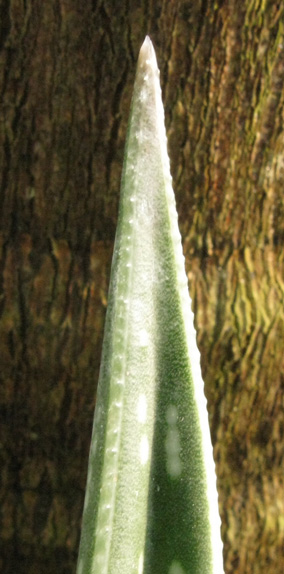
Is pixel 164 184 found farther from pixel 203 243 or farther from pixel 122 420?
pixel 203 243

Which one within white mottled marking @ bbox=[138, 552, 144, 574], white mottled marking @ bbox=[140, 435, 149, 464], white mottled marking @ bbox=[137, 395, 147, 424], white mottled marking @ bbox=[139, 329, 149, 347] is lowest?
white mottled marking @ bbox=[138, 552, 144, 574]

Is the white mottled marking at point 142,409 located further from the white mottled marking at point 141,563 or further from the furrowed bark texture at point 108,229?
the furrowed bark texture at point 108,229

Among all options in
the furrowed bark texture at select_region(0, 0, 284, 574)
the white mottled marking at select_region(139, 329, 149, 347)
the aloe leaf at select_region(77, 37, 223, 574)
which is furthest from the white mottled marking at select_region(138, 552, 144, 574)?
the furrowed bark texture at select_region(0, 0, 284, 574)

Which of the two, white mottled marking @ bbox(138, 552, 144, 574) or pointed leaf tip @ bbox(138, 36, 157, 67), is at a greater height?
pointed leaf tip @ bbox(138, 36, 157, 67)

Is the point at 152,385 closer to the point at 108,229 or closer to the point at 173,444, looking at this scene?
the point at 173,444

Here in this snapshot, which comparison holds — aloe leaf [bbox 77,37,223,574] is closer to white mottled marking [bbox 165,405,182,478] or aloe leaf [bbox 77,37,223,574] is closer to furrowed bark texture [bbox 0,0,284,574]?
white mottled marking [bbox 165,405,182,478]

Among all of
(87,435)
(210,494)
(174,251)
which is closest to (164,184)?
(174,251)

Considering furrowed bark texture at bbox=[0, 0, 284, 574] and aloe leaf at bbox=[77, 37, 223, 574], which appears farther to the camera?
furrowed bark texture at bbox=[0, 0, 284, 574]
